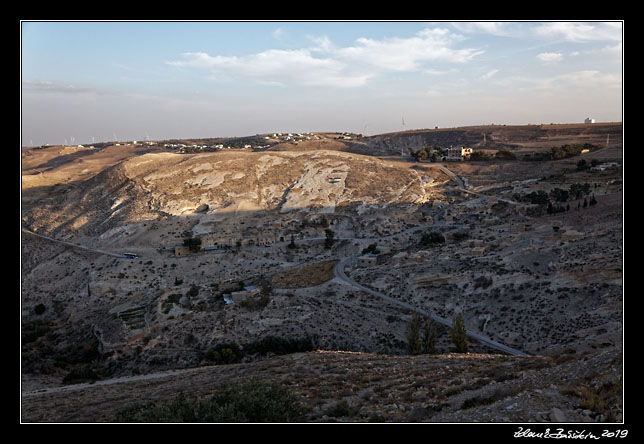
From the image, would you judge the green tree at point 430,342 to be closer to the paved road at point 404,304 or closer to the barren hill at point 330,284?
the barren hill at point 330,284

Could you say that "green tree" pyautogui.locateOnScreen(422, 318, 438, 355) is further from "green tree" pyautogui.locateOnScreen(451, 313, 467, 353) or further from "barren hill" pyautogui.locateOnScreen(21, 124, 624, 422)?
"green tree" pyautogui.locateOnScreen(451, 313, 467, 353)

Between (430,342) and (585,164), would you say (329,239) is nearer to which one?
(430,342)

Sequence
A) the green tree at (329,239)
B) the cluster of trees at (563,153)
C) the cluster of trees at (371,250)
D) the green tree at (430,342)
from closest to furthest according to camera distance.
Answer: the green tree at (430,342) → the cluster of trees at (371,250) → the green tree at (329,239) → the cluster of trees at (563,153)

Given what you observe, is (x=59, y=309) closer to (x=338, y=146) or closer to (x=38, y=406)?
(x=38, y=406)

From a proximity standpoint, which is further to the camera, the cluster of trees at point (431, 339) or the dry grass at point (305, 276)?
the dry grass at point (305, 276)

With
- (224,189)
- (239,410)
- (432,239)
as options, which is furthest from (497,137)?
(239,410)

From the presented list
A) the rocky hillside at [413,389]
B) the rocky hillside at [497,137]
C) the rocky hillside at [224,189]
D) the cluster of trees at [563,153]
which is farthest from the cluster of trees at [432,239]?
the rocky hillside at [497,137]

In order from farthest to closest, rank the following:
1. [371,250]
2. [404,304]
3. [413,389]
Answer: [371,250] → [404,304] → [413,389]

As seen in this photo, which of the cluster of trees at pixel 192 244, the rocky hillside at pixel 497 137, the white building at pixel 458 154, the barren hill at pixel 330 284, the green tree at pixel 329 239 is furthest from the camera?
the rocky hillside at pixel 497 137

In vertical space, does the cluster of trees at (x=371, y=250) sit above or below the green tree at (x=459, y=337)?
above

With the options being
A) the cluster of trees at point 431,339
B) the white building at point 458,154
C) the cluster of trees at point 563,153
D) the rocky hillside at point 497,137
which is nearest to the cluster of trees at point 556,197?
the cluster of trees at point 563,153

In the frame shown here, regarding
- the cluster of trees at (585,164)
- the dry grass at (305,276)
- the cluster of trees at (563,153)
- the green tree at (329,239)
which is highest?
the cluster of trees at (563,153)

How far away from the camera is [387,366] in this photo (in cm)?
1351

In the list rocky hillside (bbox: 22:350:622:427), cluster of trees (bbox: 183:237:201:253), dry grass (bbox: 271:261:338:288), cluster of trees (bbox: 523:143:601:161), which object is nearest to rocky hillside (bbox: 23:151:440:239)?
cluster of trees (bbox: 183:237:201:253)
